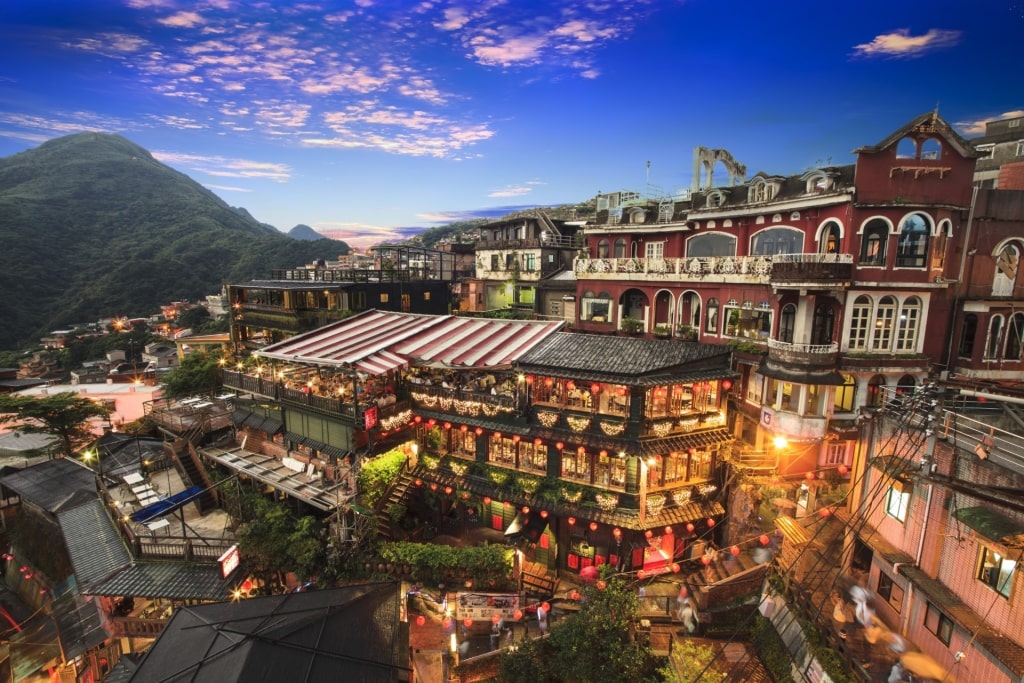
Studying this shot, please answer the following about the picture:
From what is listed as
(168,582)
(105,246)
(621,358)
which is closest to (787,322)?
(621,358)

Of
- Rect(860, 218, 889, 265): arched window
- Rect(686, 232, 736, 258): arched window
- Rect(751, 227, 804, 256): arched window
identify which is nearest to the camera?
Rect(860, 218, 889, 265): arched window

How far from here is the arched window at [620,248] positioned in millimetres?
33216

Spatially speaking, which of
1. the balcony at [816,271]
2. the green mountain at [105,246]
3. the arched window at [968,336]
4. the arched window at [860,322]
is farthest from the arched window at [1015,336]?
the green mountain at [105,246]

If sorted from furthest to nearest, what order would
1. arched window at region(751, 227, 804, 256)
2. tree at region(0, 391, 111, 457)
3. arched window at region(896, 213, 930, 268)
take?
tree at region(0, 391, 111, 457)
arched window at region(751, 227, 804, 256)
arched window at region(896, 213, 930, 268)

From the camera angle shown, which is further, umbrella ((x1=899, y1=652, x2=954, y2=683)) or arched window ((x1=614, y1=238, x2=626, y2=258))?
arched window ((x1=614, y1=238, x2=626, y2=258))

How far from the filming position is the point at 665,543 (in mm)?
23562

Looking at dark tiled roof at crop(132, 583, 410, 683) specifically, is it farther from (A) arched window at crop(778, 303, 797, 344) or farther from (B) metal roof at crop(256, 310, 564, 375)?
(A) arched window at crop(778, 303, 797, 344)

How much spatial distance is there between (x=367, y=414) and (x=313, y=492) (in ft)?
17.9

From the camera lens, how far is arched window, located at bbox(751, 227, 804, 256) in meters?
23.5

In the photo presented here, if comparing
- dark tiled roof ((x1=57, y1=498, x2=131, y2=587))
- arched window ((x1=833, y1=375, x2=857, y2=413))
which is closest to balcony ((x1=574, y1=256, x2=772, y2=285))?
arched window ((x1=833, y1=375, x2=857, y2=413))

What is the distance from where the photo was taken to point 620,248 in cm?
3347

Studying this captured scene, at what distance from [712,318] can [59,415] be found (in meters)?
51.6

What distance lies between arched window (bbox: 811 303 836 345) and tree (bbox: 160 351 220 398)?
46634 millimetres

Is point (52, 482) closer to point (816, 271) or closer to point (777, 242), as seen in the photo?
→ point (816, 271)
